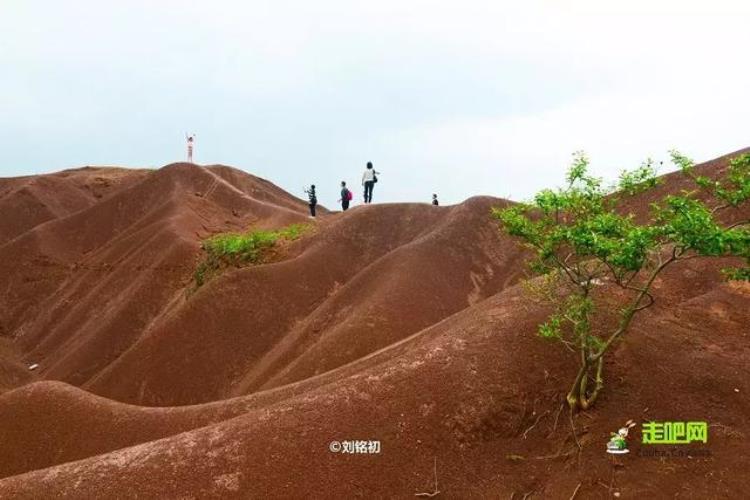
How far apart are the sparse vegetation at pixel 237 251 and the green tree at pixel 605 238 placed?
1877cm

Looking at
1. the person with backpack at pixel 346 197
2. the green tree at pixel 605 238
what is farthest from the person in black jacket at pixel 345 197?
the green tree at pixel 605 238

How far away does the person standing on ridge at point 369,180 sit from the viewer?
29797mm

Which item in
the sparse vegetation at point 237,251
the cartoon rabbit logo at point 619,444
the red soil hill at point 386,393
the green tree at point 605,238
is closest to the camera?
the green tree at point 605,238

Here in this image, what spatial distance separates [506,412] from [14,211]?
47.6m

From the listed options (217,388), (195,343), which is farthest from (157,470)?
(195,343)

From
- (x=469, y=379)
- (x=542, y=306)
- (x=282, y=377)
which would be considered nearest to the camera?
(x=469, y=379)

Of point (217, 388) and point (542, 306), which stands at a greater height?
point (542, 306)

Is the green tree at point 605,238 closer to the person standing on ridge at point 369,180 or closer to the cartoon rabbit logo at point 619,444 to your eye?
the cartoon rabbit logo at point 619,444

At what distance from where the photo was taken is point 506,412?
10.1 meters

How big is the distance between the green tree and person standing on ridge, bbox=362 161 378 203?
1941cm

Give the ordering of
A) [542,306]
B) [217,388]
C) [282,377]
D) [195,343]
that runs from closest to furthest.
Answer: [542,306], [282,377], [217,388], [195,343]

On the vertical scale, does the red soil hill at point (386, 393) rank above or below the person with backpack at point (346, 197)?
below

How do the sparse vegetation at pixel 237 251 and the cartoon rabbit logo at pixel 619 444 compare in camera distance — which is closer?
the cartoon rabbit logo at pixel 619 444

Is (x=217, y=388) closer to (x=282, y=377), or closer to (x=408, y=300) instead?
(x=282, y=377)
